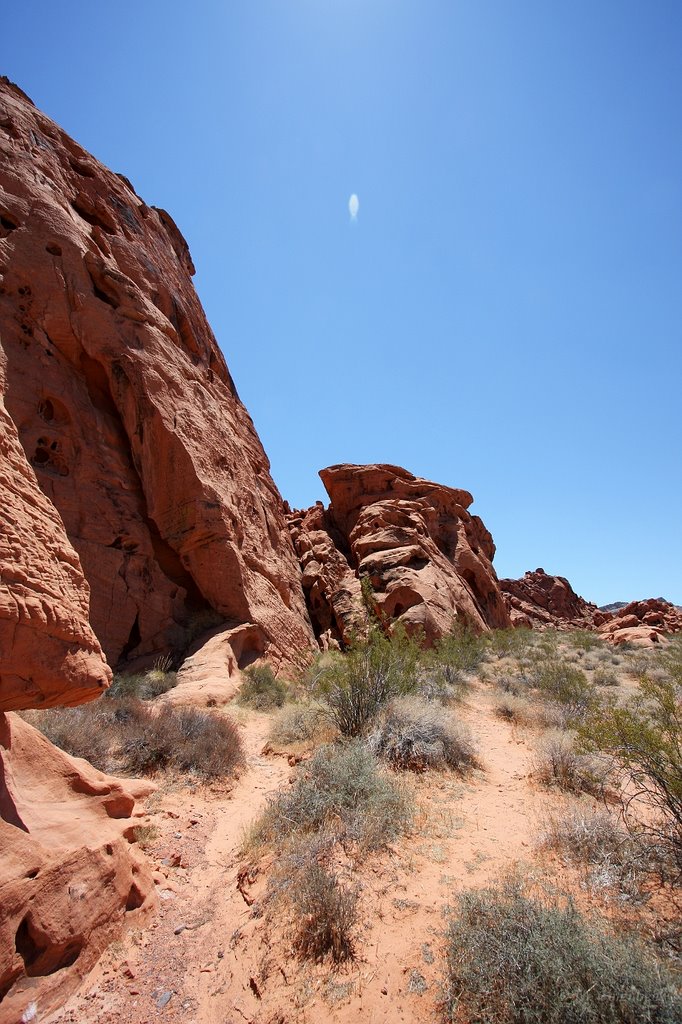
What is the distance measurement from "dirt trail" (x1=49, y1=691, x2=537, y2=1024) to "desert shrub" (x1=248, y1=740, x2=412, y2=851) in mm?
199

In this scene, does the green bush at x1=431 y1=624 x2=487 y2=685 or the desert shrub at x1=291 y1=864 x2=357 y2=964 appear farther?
the green bush at x1=431 y1=624 x2=487 y2=685

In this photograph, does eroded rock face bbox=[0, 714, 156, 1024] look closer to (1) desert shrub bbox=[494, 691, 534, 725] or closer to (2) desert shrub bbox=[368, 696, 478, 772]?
(2) desert shrub bbox=[368, 696, 478, 772]

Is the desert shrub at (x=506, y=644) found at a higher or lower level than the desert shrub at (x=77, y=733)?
higher

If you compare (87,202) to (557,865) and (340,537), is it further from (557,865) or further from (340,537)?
(557,865)

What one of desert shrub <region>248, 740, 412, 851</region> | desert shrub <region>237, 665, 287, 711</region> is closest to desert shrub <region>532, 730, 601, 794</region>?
desert shrub <region>248, 740, 412, 851</region>

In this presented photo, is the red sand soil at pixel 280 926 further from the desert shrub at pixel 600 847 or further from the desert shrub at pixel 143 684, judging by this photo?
the desert shrub at pixel 143 684

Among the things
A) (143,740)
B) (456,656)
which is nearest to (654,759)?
(143,740)

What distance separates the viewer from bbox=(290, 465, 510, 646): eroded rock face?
16062 millimetres

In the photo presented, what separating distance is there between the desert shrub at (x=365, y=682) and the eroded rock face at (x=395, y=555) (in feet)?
15.6

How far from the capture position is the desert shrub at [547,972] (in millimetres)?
2139

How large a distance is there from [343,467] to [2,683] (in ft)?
65.7

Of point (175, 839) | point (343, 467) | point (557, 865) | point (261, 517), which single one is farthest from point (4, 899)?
point (343, 467)

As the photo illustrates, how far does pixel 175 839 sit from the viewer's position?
452cm

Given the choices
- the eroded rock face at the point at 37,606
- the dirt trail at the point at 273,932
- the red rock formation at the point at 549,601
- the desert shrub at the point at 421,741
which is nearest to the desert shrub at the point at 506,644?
the desert shrub at the point at 421,741
